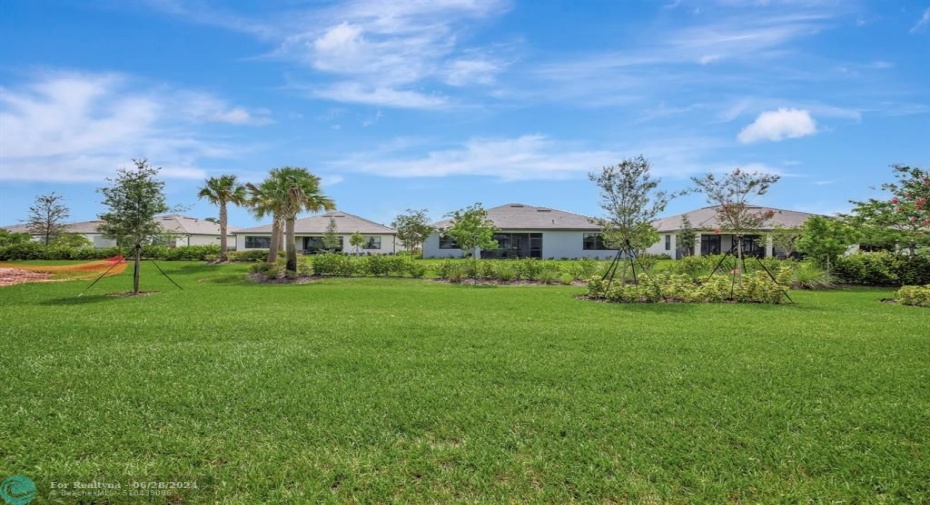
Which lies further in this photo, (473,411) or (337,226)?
(337,226)

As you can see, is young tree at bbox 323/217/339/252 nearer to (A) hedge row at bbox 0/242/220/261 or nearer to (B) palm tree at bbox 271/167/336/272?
(A) hedge row at bbox 0/242/220/261

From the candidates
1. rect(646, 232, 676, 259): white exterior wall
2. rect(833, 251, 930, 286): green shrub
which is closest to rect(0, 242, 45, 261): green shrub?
rect(646, 232, 676, 259): white exterior wall

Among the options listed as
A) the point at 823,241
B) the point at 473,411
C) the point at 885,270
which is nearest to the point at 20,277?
the point at 473,411

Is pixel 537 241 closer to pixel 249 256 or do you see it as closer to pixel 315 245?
pixel 249 256

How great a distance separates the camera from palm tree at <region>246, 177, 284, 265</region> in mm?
23031

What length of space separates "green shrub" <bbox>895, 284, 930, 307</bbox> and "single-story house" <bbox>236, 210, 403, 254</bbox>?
1411 inches

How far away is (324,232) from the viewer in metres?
42.8

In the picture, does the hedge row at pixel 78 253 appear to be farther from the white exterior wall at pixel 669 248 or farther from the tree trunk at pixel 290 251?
the white exterior wall at pixel 669 248

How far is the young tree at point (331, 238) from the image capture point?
134 feet

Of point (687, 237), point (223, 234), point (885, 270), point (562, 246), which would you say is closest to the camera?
point (885, 270)

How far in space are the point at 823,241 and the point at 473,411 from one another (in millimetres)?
19068

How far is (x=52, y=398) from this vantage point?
14.8 feet

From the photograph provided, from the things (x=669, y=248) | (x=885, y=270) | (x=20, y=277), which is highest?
(x=669, y=248)

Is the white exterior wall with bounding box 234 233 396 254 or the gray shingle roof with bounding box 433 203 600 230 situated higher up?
the gray shingle roof with bounding box 433 203 600 230
